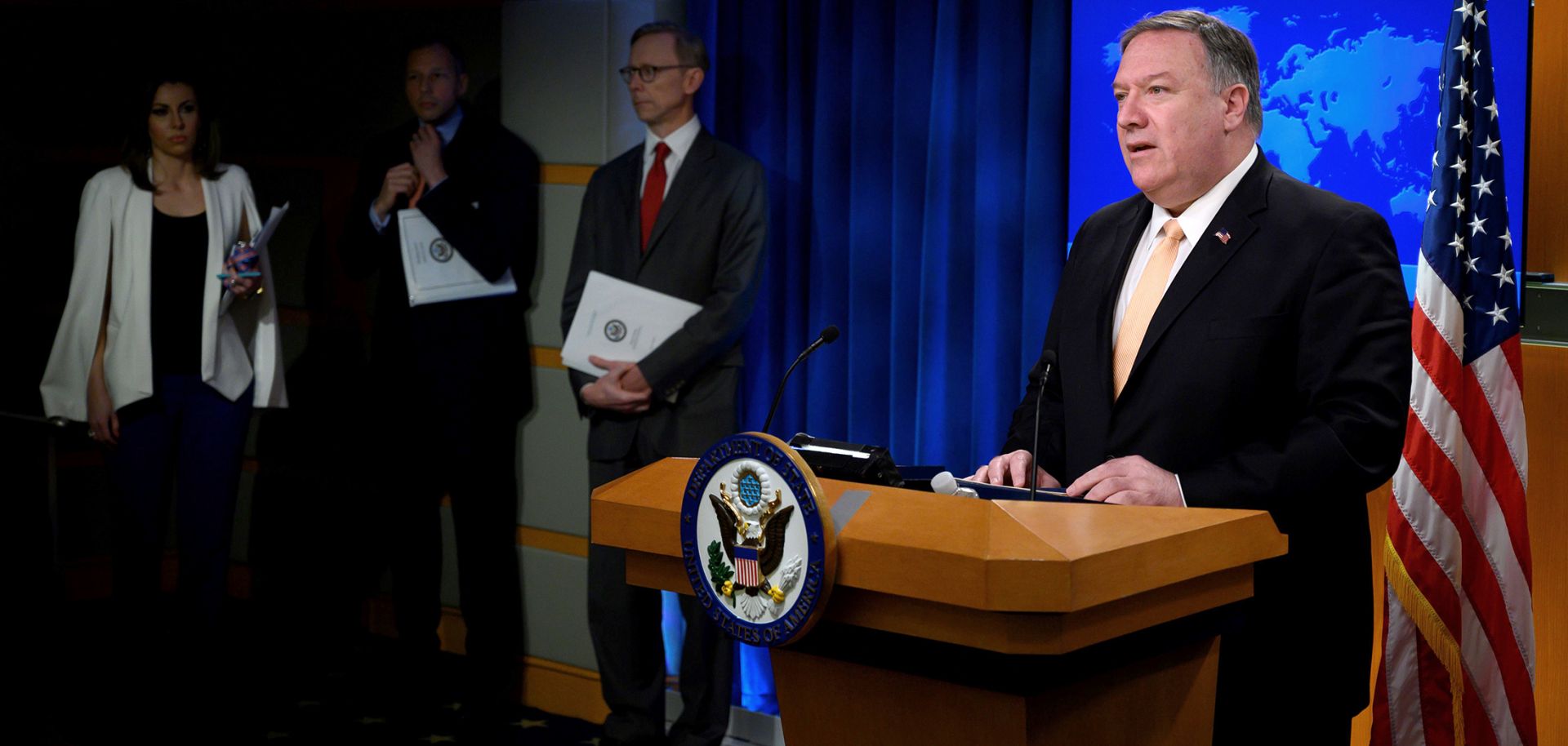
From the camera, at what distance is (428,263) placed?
466 cm

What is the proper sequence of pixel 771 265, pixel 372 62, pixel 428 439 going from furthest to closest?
1. pixel 372 62
2. pixel 428 439
3. pixel 771 265

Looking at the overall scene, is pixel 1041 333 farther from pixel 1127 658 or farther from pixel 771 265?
pixel 1127 658

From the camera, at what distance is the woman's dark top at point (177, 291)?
4.66 m

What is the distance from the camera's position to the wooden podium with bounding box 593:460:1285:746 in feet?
5.73

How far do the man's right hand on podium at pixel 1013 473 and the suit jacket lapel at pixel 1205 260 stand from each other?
0.20 m

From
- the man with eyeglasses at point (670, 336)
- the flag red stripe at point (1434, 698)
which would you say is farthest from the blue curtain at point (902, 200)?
the flag red stripe at point (1434, 698)

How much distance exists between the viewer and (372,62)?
214 inches

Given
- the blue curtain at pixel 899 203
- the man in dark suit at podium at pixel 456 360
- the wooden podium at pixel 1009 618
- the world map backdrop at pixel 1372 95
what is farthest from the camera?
the man in dark suit at podium at pixel 456 360

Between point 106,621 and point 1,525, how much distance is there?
54 centimetres

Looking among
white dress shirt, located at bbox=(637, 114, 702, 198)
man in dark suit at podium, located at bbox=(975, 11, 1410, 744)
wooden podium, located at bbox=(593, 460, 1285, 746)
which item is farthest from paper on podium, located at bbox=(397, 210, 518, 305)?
wooden podium, located at bbox=(593, 460, 1285, 746)

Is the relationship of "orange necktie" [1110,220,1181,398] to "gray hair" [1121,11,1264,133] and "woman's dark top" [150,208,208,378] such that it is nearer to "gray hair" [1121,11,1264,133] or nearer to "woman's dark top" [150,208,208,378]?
"gray hair" [1121,11,1264,133]

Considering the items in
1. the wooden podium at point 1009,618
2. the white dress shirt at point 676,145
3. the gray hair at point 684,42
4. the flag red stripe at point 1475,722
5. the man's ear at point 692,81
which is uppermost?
the gray hair at point 684,42

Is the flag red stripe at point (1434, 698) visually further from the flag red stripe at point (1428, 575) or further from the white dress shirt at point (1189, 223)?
the white dress shirt at point (1189, 223)

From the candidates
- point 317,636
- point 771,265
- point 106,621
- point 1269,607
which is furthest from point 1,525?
point 1269,607
